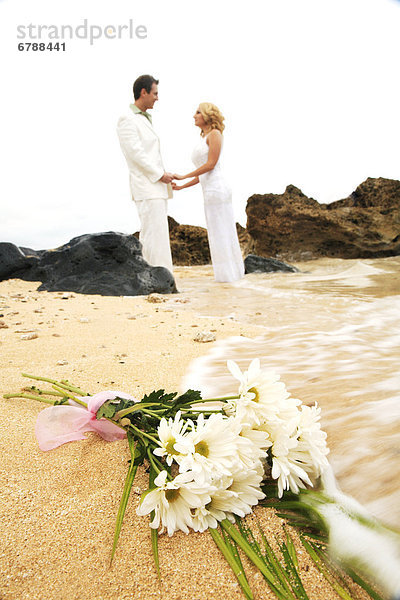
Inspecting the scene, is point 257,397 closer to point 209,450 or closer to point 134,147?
point 209,450

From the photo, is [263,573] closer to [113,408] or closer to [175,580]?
[175,580]

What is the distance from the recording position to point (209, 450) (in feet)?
3.35

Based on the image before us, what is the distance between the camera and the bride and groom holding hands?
300 inches

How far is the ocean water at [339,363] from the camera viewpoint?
4.05 ft

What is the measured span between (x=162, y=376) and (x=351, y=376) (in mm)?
1004

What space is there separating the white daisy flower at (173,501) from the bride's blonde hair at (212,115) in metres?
8.17

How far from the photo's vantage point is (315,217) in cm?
1170

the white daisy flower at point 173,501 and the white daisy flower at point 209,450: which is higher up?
the white daisy flower at point 209,450

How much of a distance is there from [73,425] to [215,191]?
7551mm

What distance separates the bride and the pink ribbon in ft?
23.7

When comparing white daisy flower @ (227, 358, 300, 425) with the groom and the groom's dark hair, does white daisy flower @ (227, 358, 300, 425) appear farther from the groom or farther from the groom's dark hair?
the groom's dark hair

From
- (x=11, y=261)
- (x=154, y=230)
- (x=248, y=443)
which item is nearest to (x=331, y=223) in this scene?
(x=154, y=230)

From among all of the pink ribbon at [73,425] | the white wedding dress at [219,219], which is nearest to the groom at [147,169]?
the white wedding dress at [219,219]

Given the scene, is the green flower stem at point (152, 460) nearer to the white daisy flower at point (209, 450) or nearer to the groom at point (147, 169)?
the white daisy flower at point (209, 450)
